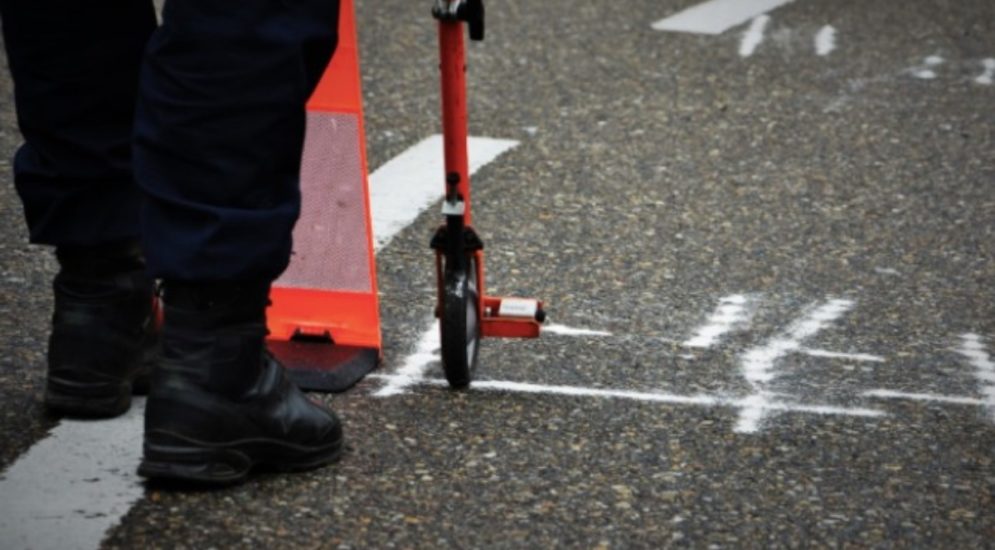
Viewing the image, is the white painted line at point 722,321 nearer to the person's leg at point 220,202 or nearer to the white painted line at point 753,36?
the person's leg at point 220,202

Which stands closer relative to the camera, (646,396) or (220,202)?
(220,202)

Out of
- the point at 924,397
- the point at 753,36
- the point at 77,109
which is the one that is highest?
the point at 77,109

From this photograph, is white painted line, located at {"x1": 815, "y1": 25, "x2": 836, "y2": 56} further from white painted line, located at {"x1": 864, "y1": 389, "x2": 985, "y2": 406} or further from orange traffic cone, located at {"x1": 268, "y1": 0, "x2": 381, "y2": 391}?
orange traffic cone, located at {"x1": 268, "y1": 0, "x2": 381, "y2": 391}

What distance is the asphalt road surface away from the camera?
2.87 m

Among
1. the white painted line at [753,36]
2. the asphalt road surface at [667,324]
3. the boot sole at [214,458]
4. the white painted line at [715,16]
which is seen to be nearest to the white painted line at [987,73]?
the asphalt road surface at [667,324]

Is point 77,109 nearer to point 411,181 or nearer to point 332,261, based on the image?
point 332,261

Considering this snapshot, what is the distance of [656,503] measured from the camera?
9.59ft

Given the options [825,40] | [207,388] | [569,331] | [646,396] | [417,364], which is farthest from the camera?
[825,40]

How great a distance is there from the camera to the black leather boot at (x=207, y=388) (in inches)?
112

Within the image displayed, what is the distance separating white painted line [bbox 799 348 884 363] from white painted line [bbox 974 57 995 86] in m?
2.81

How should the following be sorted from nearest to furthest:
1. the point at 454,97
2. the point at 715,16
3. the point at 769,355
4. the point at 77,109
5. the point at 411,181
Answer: the point at 77,109 < the point at 454,97 < the point at 769,355 < the point at 411,181 < the point at 715,16

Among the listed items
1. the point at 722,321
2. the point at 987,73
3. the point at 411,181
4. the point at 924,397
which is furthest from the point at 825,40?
the point at 924,397

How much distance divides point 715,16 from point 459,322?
4.15 meters

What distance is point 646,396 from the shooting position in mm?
3438
